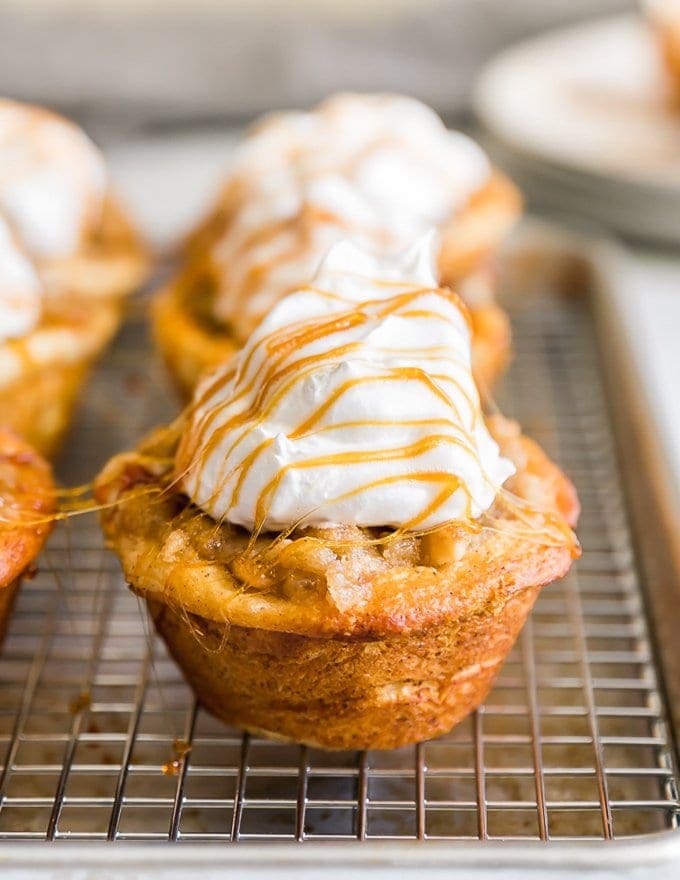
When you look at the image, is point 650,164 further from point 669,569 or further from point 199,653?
point 199,653

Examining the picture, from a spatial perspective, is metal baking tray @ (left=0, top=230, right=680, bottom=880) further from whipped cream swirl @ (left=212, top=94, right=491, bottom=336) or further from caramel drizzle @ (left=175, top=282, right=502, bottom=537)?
whipped cream swirl @ (left=212, top=94, right=491, bottom=336)

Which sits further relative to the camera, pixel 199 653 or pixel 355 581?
pixel 199 653

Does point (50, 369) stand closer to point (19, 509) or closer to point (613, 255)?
point (19, 509)

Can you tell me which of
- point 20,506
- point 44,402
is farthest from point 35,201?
point 20,506

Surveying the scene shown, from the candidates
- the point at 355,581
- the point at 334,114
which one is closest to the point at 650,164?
the point at 334,114

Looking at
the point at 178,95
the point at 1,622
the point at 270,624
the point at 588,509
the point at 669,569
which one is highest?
the point at 270,624

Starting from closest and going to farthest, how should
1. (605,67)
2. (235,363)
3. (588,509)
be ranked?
1. (235,363)
2. (588,509)
3. (605,67)
